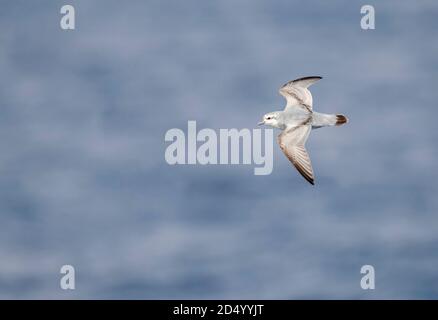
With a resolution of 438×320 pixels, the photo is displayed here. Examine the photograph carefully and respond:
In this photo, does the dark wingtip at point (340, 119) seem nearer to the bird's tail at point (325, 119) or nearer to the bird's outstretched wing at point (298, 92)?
the bird's tail at point (325, 119)

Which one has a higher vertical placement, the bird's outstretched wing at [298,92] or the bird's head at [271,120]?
the bird's outstretched wing at [298,92]

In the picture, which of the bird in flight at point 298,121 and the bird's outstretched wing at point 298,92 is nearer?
the bird in flight at point 298,121

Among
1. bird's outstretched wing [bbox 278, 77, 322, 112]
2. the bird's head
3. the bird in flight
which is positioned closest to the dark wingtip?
the bird in flight

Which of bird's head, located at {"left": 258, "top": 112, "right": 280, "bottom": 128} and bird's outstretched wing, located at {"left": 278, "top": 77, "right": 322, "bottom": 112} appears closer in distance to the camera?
bird's head, located at {"left": 258, "top": 112, "right": 280, "bottom": 128}

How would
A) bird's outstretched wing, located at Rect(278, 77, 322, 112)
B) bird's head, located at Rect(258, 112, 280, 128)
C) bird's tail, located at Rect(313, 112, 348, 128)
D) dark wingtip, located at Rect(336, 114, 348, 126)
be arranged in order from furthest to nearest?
bird's outstretched wing, located at Rect(278, 77, 322, 112), bird's head, located at Rect(258, 112, 280, 128), bird's tail, located at Rect(313, 112, 348, 128), dark wingtip, located at Rect(336, 114, 348, 126)

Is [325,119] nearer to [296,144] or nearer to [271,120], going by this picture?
[296,144]

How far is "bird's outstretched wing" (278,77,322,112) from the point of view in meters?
52.9

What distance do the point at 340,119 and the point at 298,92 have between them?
276 centimetres

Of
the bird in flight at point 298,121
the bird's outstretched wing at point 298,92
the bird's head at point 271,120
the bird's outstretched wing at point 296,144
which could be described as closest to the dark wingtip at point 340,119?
the bird in flight at point 298,121

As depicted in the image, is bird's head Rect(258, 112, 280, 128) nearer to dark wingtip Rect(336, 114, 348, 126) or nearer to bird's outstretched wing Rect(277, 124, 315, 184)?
bird's outstretched wing Rect(277, 124, 315, 184)

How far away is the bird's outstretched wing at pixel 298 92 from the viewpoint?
5291cm

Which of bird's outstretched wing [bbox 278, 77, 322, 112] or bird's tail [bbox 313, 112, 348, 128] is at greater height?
bird's outstretched wing [bbox 278, 77, 322, 112]
